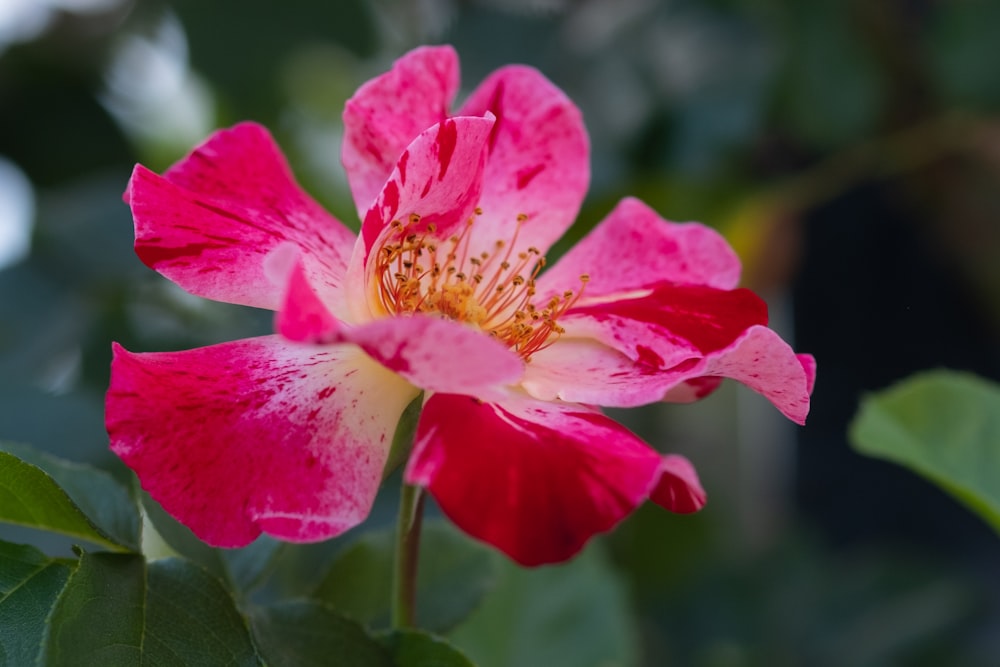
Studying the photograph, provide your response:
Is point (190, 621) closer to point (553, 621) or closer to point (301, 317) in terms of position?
point (301, 317)

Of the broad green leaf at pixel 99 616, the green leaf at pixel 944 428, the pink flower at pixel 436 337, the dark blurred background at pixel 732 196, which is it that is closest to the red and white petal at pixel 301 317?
the pink flower at pixel 436 337

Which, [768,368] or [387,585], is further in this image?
[387,585]

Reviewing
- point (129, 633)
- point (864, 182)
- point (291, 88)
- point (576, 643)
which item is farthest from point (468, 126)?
point (864, 182)

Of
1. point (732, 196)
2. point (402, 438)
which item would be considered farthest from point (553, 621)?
point (732, 196)

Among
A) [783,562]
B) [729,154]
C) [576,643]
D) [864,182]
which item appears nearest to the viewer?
[576,643]

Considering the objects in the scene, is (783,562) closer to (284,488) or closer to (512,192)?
(512,192)

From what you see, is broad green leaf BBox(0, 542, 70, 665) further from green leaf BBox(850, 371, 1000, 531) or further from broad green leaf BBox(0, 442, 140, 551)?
green leaf BBox(850, 371, 1000, 531)

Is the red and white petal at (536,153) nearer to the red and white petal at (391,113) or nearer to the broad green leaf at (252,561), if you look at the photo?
the red and white petal at (391,113)
